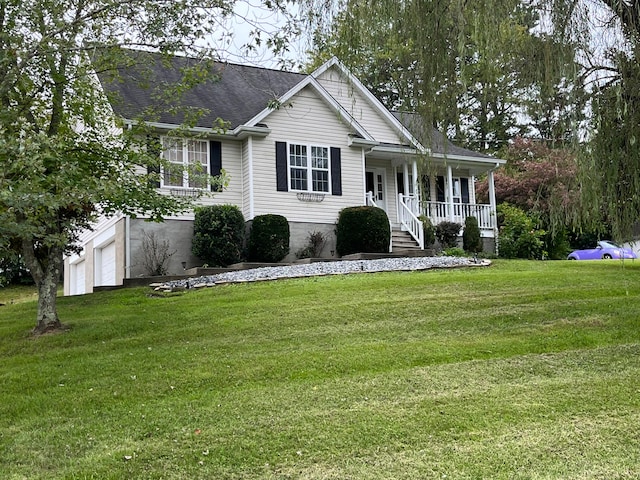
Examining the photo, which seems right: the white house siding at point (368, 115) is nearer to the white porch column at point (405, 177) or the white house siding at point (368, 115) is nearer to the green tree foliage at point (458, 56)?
the white porch column at point (405, 177)

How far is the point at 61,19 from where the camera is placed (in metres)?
7.23

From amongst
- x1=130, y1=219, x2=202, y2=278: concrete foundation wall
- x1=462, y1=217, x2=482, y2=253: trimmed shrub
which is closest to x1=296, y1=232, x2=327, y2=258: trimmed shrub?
x1=130, y1=219, x2=202, y2=278: concrete foundation wall

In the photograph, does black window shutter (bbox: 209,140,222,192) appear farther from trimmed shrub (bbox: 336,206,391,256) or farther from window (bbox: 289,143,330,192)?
trimmed shrub (bbox: 336,206,391,256)

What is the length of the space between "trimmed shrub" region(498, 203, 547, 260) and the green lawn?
857 centimetres

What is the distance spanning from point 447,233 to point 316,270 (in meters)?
6.47

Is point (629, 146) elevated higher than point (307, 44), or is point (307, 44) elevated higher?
point (307, 44)

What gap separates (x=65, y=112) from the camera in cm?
941

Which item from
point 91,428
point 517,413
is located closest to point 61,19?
point 91,428

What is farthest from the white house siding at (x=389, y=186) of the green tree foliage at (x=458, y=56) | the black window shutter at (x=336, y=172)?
the green tree foliage at (x=458, y=56)

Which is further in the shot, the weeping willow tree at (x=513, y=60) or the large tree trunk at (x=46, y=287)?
the large tree trunk at (x=46, y=287)

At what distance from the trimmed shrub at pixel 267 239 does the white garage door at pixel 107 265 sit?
3.87 metres

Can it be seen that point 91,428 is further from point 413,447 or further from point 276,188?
point 276,188

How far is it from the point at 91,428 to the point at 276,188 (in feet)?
38.7

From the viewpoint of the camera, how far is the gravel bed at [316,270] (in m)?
12.5
